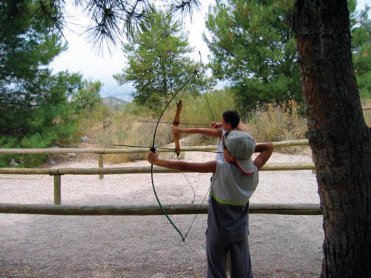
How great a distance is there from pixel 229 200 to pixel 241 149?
25cm

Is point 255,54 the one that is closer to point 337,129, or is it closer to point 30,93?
point 30,93

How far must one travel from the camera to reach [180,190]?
5.05m

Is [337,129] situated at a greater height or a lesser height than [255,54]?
lesser

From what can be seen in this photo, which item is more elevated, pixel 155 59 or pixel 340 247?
pixel 155 59

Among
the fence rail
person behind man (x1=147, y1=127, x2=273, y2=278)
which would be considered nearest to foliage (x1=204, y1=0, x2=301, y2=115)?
the fence rail

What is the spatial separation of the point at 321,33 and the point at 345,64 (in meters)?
0.16

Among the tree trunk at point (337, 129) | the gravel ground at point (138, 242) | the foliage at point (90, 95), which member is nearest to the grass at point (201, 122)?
the foliage at point (90, 95)

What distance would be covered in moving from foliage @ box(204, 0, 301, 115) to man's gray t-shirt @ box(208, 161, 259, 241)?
7476 millimetres

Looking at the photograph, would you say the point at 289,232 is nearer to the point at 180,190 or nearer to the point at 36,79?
the point at 180,190

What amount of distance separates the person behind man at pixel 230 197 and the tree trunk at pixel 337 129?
1.03ft

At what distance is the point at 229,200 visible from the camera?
1812mm

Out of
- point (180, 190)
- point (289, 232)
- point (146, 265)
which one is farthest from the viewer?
point (180, 190)

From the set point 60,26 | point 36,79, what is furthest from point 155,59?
point 60,26

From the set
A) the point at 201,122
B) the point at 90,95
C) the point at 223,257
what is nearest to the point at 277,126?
the point at 201,122
